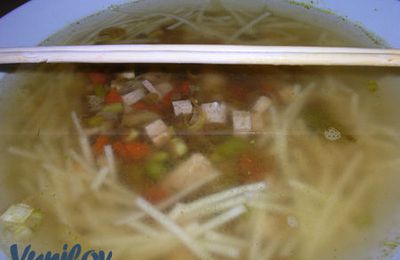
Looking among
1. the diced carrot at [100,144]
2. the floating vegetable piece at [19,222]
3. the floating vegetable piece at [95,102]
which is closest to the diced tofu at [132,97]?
the floating vegetable piece at [95,102]

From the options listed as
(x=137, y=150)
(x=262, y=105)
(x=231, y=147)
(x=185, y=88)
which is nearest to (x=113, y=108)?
(x=137, y=150)

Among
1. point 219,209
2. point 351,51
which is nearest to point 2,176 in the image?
point 219,209

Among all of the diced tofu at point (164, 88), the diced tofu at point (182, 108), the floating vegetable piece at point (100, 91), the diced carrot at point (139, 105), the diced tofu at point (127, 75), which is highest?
the diced tofu at point (127, 75)

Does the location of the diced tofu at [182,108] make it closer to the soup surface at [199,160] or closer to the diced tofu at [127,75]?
the soup surface at [199,160]

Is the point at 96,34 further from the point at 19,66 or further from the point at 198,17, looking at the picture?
the point at 198,17

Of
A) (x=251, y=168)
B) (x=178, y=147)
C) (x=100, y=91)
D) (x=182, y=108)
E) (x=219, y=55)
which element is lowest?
(x=251, y=168)

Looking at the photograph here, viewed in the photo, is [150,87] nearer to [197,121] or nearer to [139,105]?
[139,105]
